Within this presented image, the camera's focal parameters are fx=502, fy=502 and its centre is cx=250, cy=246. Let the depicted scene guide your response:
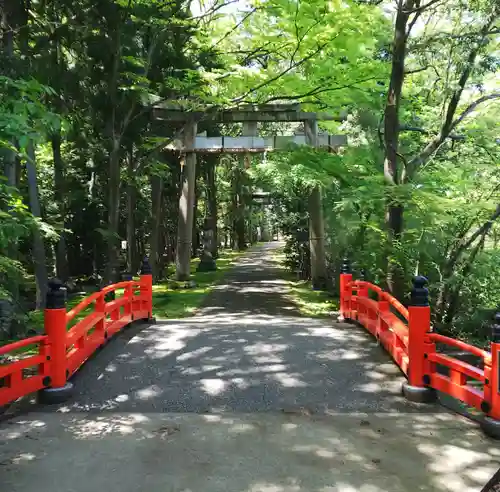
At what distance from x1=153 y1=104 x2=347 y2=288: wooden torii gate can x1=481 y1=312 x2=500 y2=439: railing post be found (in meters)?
11.5

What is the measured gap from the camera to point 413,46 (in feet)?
29.2

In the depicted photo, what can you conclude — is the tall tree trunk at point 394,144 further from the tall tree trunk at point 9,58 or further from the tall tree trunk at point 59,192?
the tall tree trunk at point 59,192

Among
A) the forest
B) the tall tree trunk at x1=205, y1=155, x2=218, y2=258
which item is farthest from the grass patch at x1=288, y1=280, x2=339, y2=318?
the tall tree trunk at x1=205, y1=155, x2=218, y2=258

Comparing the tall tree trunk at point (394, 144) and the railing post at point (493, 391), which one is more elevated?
the tall tree trunk at point (394, 144)

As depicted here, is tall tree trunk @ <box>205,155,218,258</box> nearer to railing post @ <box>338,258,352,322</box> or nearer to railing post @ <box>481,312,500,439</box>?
railing post @ <box>338,258,352,322</box>

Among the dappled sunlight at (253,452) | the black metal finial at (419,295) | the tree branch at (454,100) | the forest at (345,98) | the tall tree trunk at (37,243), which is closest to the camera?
the dappled sunlight at (253,452)

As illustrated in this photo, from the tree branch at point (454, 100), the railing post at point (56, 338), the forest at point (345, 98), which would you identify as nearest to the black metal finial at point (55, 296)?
the railing post at point (56, 338)

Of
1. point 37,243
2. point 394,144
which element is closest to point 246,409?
point 394,144

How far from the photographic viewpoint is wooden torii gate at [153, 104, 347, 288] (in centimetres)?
1619

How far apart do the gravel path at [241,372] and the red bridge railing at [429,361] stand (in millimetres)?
237

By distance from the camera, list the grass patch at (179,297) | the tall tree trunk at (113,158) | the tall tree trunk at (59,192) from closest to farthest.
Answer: the tall tree trunk at (113,158) < the grass patch at (179,297) < the tall tree trunk at (59,192)

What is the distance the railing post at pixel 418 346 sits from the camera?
5391mm

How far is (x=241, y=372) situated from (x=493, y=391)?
2856 millimetres

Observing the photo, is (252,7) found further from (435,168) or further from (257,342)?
(257,342)
